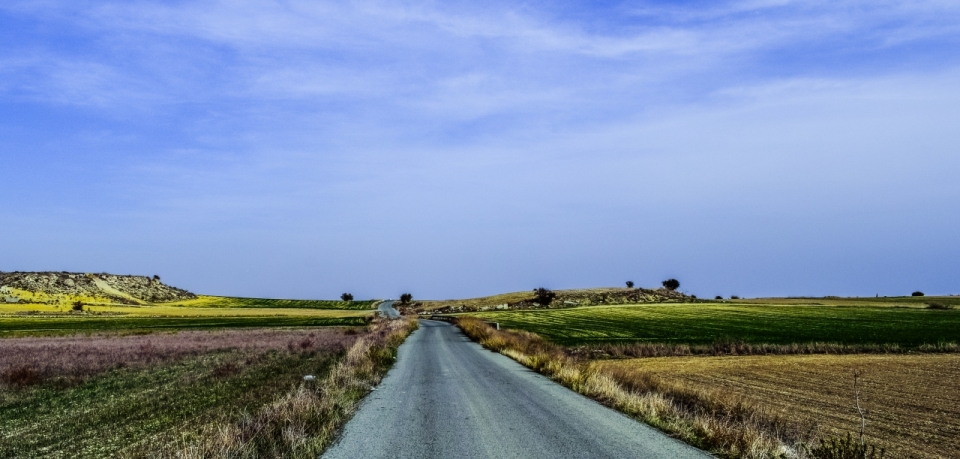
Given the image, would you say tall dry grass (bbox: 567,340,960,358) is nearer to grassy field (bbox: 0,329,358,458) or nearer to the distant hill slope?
grassy field (bbox: 0,329,358,458)

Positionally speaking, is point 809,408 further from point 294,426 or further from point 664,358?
point 664,358

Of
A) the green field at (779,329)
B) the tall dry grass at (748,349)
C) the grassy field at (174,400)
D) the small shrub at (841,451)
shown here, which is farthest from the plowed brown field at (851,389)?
the green field at (779,329)

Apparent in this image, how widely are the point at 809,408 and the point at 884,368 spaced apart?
1701 cm

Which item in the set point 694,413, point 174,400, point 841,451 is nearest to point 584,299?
point 174,400

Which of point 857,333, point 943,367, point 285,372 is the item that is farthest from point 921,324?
point 285,372

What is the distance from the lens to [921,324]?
67.8 meters

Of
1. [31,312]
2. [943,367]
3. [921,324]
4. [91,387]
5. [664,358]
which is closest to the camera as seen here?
[91,387]

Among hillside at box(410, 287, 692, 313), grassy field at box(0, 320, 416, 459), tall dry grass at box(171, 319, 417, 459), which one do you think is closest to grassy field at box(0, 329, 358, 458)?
grassy field at box(0, 320, 416, 459)

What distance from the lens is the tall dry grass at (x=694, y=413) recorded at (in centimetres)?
1078

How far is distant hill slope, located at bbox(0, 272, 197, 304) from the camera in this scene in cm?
13950

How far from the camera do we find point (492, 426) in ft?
42.9

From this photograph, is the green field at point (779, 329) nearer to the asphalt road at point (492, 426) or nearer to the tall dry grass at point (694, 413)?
the tall dry grass at point (694, 413)

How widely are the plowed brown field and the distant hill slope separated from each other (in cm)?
14224

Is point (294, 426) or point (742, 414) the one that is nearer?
point (294, 426)
